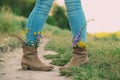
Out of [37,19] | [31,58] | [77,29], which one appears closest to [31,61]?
[31,58]

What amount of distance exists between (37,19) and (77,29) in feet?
1.42

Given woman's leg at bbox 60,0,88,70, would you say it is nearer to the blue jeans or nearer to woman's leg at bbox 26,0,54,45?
the blue jeans

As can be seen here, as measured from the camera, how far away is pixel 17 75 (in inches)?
170

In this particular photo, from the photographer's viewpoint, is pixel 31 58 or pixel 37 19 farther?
pixel 31 58

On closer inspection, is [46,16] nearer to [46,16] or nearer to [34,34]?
[46,16]

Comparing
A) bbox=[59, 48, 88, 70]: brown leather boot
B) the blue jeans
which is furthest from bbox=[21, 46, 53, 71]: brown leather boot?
bbox=[59, 48, 88, 70]: brown leather boot

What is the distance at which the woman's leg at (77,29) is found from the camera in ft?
14.4

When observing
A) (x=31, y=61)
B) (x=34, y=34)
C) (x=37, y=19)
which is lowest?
(x=31, y=61)

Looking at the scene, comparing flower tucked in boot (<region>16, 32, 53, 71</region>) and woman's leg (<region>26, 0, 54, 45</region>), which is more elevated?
woman's leg (<region>26, 0, 54, 45</region>)

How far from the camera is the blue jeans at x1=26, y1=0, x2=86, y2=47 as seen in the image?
4.36 metres

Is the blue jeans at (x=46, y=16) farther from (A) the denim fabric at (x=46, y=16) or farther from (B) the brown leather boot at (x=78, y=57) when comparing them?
(B) the brown leather boot at (x=78, y=57)

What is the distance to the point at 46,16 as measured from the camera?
14.4 ft

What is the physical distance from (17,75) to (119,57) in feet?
3.61

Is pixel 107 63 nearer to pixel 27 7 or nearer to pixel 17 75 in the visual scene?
pixel 17 75
